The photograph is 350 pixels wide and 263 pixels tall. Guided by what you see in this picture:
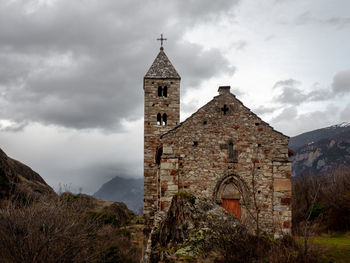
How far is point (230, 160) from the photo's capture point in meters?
17.4

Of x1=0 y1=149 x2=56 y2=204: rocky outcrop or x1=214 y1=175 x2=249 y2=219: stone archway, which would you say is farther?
x1=0 y1=149 x2=56 y2=204: rocky outcrop

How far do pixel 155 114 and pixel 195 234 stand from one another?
15.2 metres

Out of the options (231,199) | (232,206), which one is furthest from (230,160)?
(232,206)

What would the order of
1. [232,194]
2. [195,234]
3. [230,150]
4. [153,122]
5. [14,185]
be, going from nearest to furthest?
[195,234] < [232,194] < [230,150] < [14,185] < [153,122]

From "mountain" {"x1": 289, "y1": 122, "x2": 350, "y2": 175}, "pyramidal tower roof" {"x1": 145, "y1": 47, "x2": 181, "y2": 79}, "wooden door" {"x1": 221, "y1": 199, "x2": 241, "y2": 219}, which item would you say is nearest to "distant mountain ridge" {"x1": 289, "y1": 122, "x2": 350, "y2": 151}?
"mountain" {"x1": 289, "y1": 122, "x2": 350, "y2": 175}

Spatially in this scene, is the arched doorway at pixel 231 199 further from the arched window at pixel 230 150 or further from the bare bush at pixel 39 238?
the bare bush at pixel 39 238

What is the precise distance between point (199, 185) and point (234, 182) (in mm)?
1775

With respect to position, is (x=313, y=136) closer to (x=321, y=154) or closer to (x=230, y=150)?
(x=321, y=154)

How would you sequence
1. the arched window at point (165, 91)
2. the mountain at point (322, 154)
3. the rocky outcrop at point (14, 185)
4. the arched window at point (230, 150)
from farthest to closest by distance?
the mountain at point (322, 154) < the arched window at point (165, 91) < the rocky outcrop at point (14, 185) < the arched window at point (230, 150)

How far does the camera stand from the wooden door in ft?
57.0

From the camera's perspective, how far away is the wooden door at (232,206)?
17359 mm

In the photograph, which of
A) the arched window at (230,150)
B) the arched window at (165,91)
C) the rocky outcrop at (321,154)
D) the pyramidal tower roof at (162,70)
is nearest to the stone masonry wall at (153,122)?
the arched window at (165,91)

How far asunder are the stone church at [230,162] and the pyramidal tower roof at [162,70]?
360 inches

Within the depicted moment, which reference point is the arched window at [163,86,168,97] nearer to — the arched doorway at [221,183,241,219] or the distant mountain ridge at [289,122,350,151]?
the arched doorway at [221,183,241,219]
